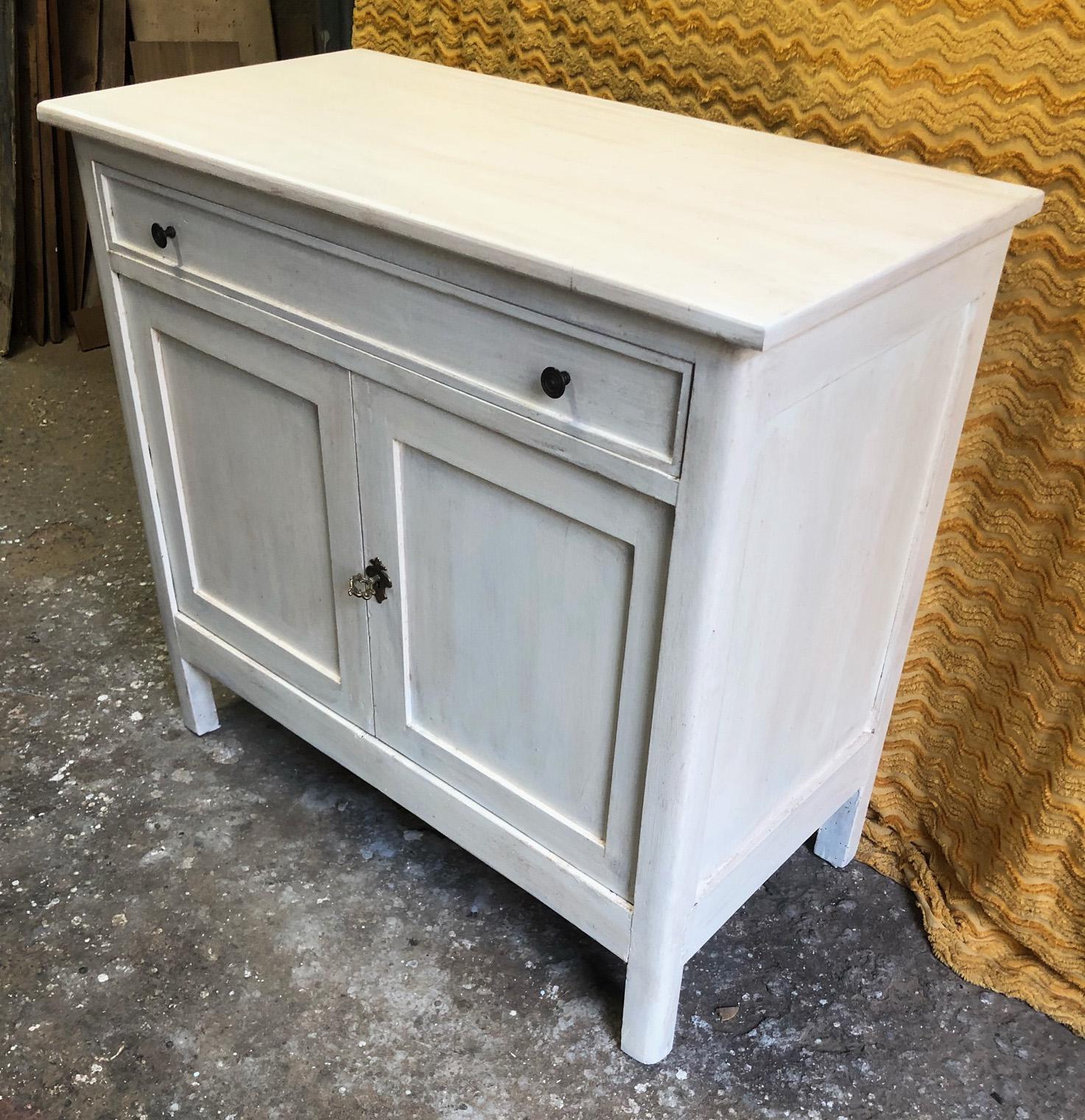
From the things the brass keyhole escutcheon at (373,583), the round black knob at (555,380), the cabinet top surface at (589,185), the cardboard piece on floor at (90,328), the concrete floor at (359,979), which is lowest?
the concrete floor at (359,979)

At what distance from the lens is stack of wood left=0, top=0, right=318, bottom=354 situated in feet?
9.30

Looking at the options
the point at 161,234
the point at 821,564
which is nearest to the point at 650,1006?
the point at 821,564

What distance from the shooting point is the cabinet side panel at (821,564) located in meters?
1.00

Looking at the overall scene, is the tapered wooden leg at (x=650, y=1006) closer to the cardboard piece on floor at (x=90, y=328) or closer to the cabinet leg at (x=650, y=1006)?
the cabinet leg at (x=650, y=1006)

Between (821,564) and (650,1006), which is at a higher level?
(821,564)

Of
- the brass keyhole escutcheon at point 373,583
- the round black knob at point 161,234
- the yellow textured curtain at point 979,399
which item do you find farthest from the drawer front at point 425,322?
the yellow textured curtain at point 979,399

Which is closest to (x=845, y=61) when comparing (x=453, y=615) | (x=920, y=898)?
(x=453, y=615)

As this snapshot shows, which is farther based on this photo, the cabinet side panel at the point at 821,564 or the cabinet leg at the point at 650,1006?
Result: the cabinet leg at the point at 650,1006

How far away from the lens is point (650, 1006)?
4.13 ft

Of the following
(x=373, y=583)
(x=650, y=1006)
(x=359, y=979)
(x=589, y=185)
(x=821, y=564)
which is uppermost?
(x=589, y=185)

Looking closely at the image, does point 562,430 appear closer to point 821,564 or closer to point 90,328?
point 821,564

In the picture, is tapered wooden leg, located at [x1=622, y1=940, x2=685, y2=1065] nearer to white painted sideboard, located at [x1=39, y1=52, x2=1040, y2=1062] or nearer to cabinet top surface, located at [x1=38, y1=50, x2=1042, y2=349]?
white painted sideboard, located at [x1=39, y1=52, x2=1040, y2=1062]

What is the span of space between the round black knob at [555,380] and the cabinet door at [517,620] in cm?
8

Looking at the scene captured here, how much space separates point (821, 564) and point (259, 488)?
2.35 ft
